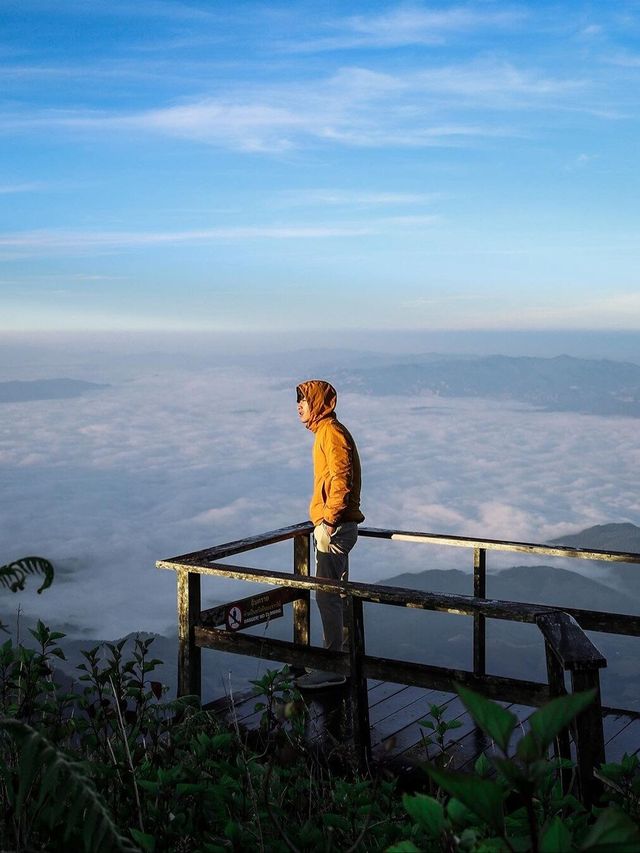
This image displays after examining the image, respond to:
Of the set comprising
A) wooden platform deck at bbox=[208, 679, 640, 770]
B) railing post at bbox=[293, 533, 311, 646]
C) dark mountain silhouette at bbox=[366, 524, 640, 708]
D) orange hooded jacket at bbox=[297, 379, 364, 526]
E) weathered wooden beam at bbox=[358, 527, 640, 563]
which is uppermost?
orange hooded jacket at bbox=[297, 379, 364, 526]

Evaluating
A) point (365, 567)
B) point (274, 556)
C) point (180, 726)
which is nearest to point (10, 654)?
point (180, 726)

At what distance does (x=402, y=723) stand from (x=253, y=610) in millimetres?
1178

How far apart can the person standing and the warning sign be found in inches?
16.1

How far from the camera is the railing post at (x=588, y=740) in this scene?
141 inches

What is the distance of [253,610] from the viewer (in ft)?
20.3

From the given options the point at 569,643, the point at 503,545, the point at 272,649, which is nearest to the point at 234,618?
the point at 272,649

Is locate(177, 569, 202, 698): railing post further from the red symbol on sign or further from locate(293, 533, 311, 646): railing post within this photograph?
locate(293, 533, 311, 646): railing post

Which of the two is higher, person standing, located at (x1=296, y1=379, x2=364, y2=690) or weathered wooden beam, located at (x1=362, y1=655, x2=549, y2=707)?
person standing, located at (x1=296, y1=379, x2=364, y2=690)

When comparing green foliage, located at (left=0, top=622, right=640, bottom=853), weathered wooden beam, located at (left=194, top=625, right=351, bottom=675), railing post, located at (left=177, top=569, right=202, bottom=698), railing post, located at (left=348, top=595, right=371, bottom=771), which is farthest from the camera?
railing post, located at (left=177, top=569, right=202, bottom=698)

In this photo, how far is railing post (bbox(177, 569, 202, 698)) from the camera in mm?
Result: 5953

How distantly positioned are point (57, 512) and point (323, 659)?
298 feet

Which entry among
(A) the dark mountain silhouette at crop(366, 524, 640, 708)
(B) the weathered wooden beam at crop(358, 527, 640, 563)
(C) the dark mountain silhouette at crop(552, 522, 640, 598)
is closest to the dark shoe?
(B) the weathered wooden beam at crop(358, 527, 640, 563)

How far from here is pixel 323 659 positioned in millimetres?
5309

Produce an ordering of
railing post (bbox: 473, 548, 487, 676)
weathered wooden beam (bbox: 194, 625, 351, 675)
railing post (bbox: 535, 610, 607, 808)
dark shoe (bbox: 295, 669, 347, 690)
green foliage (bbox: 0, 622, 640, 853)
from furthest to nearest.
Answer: dark shoe (bbox: 295, 669, 347, 690) < railing post (bbox: 473, 548, 487, 676) < weathered wooden beam (bbox: 194, 625, 351, 675) < railing post (bbox: 535, 610, 607, 808) < green foliage (bbox: 0, 622, 640, 853)
